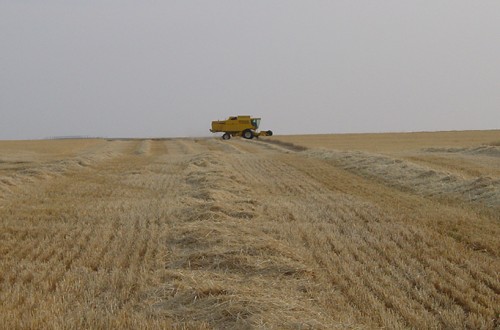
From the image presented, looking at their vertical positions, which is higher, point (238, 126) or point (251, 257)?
point (238, 126)

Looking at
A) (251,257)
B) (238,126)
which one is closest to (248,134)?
(238,126)

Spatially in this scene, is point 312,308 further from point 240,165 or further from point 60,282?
point 240,165

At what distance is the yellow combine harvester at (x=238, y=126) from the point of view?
52844mm

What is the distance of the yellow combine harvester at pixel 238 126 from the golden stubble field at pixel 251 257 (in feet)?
123

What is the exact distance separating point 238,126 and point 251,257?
46.1 metres

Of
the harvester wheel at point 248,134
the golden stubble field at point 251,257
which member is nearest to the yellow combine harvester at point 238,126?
the harvester wheel at point 248,134

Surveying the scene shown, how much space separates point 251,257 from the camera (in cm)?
733

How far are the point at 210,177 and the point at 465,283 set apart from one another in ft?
36.5

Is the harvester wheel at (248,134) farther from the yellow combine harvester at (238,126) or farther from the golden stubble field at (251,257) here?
the golden stubble field at (251,257)

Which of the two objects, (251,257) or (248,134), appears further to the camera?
(248,134)

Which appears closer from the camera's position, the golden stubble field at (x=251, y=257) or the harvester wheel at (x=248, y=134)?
the golden stubble field at (x=251, y=257)

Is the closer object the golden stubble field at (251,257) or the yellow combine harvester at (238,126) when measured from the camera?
the golden stubble field at (251,257)

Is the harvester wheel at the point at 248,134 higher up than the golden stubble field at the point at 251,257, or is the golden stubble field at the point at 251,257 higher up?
the harvester wheel at the point at 248,134

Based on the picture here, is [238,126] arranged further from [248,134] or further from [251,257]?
Result: [251,257]
